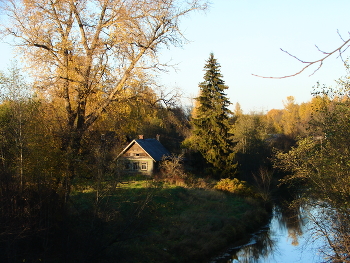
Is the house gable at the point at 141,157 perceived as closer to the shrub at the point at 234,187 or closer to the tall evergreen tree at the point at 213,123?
the tall evergreen tree at the point at 213,123

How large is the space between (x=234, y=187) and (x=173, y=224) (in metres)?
11.3

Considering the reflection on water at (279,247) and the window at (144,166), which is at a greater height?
the window at (144,166)

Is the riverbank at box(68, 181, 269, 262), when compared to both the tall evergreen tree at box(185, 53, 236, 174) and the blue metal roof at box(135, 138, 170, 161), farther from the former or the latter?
the blue metal roof at box(135, 138, 170, 161)

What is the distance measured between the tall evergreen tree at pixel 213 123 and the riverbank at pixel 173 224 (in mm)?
5029

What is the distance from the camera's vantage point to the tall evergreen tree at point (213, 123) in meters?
33.3

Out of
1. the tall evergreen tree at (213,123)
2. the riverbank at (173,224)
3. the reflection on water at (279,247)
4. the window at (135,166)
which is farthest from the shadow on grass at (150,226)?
the window at (135,166)

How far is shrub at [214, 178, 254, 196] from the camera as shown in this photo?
29.5m

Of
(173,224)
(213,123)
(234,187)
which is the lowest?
(173,224)

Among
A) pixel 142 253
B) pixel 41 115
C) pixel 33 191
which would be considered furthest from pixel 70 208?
pixel 142 253

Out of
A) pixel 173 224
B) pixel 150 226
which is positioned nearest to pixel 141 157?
pixel 173 224

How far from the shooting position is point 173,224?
19516 mm

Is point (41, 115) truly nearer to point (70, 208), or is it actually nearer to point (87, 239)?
point (70, 208)

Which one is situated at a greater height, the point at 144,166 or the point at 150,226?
the point at 144,166

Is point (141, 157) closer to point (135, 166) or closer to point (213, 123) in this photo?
point (135, 166)
